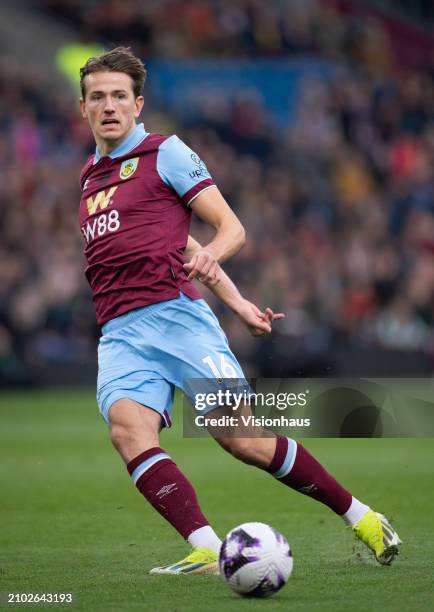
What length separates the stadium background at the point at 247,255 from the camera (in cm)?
686

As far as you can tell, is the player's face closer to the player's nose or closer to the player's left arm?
the player's nose

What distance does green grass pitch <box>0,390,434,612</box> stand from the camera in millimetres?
5223

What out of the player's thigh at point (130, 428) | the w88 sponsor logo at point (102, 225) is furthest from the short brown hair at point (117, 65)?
the player's thigh at point (130, 428)

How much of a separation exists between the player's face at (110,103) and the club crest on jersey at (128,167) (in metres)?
0.12

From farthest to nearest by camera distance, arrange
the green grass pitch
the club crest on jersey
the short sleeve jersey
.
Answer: the club crest on jersey
the short sleeve jersey
the green grass pitch

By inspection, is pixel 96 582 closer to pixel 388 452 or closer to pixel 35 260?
pixel 388 452

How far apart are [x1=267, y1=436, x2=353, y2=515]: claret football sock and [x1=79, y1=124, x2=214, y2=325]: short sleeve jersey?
82 cm

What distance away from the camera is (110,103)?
5953 mm

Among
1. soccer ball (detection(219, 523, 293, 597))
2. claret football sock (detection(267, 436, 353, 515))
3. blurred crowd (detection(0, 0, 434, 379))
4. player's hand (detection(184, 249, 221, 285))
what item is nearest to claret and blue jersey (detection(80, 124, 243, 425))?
claret football sock (detection(267, 436, 353, 515))

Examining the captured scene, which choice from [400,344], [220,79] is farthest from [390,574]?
[220,79]

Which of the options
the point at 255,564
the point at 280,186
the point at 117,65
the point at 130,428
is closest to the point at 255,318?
the point at 130,428

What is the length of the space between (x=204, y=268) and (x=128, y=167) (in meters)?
0.98

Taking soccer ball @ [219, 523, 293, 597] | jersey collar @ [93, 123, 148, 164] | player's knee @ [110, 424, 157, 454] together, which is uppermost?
jersey collar @ [93, 123, 148, 164]

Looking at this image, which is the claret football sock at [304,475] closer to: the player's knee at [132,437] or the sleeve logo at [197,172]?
the player's knee at [132,437]
